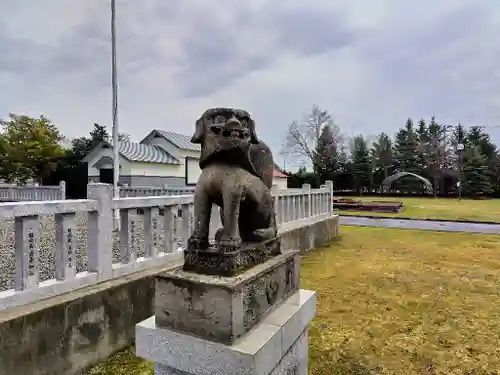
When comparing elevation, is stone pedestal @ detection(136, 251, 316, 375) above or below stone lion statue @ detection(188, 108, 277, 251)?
below

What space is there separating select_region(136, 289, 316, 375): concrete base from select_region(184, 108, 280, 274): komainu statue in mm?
339

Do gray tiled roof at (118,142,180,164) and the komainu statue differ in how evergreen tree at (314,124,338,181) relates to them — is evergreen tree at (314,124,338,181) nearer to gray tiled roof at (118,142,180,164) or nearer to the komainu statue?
gray tiled roof at (118,142,180,164)

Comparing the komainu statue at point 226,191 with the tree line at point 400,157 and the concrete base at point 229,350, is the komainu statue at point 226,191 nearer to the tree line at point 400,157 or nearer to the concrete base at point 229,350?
the concrete base at point 229,350

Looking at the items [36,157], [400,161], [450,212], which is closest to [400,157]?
[400,161]

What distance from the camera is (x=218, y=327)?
1697mm

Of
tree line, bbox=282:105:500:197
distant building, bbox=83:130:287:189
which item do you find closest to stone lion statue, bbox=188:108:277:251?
distant building, bbox=83:130:287:189

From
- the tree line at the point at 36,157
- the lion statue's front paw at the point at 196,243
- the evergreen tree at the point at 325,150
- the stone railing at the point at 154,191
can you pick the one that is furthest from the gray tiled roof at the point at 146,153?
the evergreen tree at the point at 325,150

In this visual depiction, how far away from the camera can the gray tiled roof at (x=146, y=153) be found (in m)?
16.2

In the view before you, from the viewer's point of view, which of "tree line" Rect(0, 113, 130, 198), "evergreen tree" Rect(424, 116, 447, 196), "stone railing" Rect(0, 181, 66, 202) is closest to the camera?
"stone railing" Rect(0, 181, 66, 202)

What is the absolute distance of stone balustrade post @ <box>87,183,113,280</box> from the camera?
113 inches

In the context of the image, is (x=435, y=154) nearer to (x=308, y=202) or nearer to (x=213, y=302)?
(x=308, y=202)

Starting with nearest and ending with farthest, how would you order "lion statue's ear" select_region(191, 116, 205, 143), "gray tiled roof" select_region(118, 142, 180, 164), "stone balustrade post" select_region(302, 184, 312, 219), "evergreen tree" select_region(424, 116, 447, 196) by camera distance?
"lion statue's ear" select_region(191, 116, 205, 143) → "stone balustrade post" select_region(302, 184, 312, 219) → "gray tiled roof" select_region(118, 142, 180, 164) → "evergreen tree" select_region(424, 116, 447, 196)

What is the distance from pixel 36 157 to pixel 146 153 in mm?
6824

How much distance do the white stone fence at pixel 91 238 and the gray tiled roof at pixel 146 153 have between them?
13.0 metres
